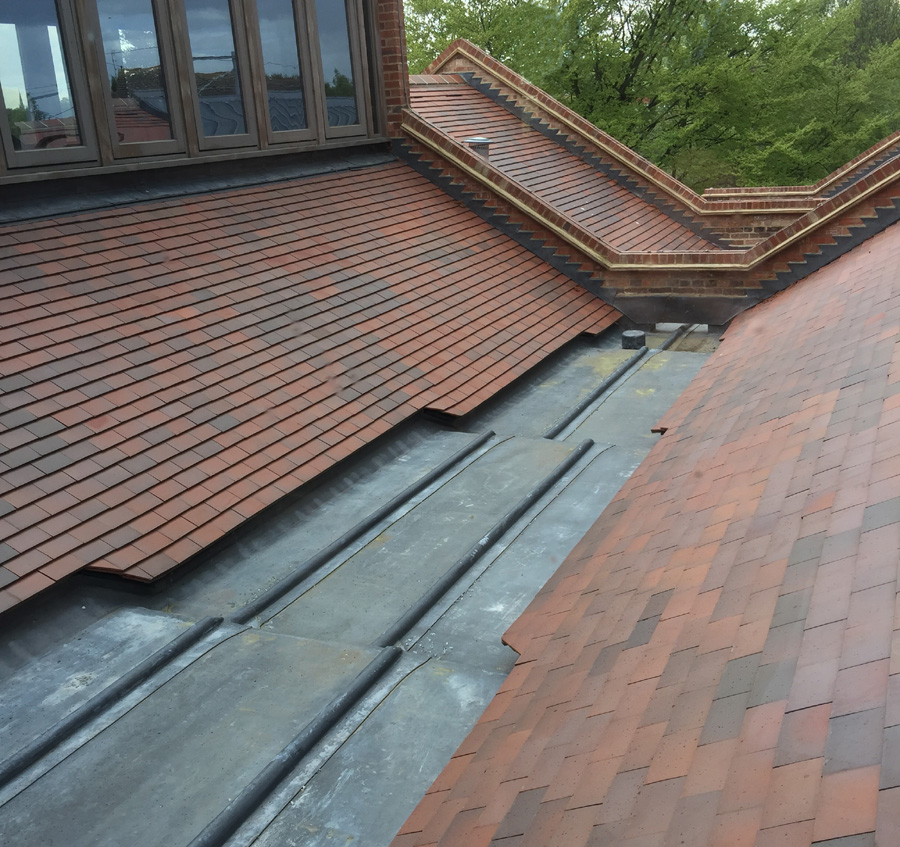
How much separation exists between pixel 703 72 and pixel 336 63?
18.9 meters

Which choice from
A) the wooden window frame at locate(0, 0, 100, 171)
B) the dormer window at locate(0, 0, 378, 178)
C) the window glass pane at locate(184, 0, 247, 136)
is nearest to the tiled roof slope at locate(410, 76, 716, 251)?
the dormer window at locate(0, 0, 378, 178)

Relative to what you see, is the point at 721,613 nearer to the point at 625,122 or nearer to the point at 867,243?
the point at 867,243

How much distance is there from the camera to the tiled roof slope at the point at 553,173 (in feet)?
49.5

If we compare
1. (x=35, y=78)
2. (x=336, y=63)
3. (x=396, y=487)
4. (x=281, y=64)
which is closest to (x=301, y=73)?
(x=281, y=64)

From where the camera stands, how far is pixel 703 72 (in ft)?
90.5

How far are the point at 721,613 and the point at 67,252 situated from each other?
20.4ft

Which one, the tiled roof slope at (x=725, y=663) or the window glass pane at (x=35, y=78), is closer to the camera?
the tiled roof slope at (x=725, y=663)

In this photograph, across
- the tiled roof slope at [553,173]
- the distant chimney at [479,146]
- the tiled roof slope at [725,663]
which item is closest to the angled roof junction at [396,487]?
the tiled roof slope at [725,663]

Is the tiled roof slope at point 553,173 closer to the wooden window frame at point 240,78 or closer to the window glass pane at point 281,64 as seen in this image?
the window glass pane at point 281,64

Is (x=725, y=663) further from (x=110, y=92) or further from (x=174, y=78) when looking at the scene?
(x=174, y=78)

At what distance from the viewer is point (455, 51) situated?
61.6 ft

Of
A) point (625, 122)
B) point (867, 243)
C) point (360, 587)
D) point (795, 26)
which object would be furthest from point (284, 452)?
point (795, 26)

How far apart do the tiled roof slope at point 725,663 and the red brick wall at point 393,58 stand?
29.2 feet

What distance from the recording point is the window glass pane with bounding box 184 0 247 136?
9664mm
